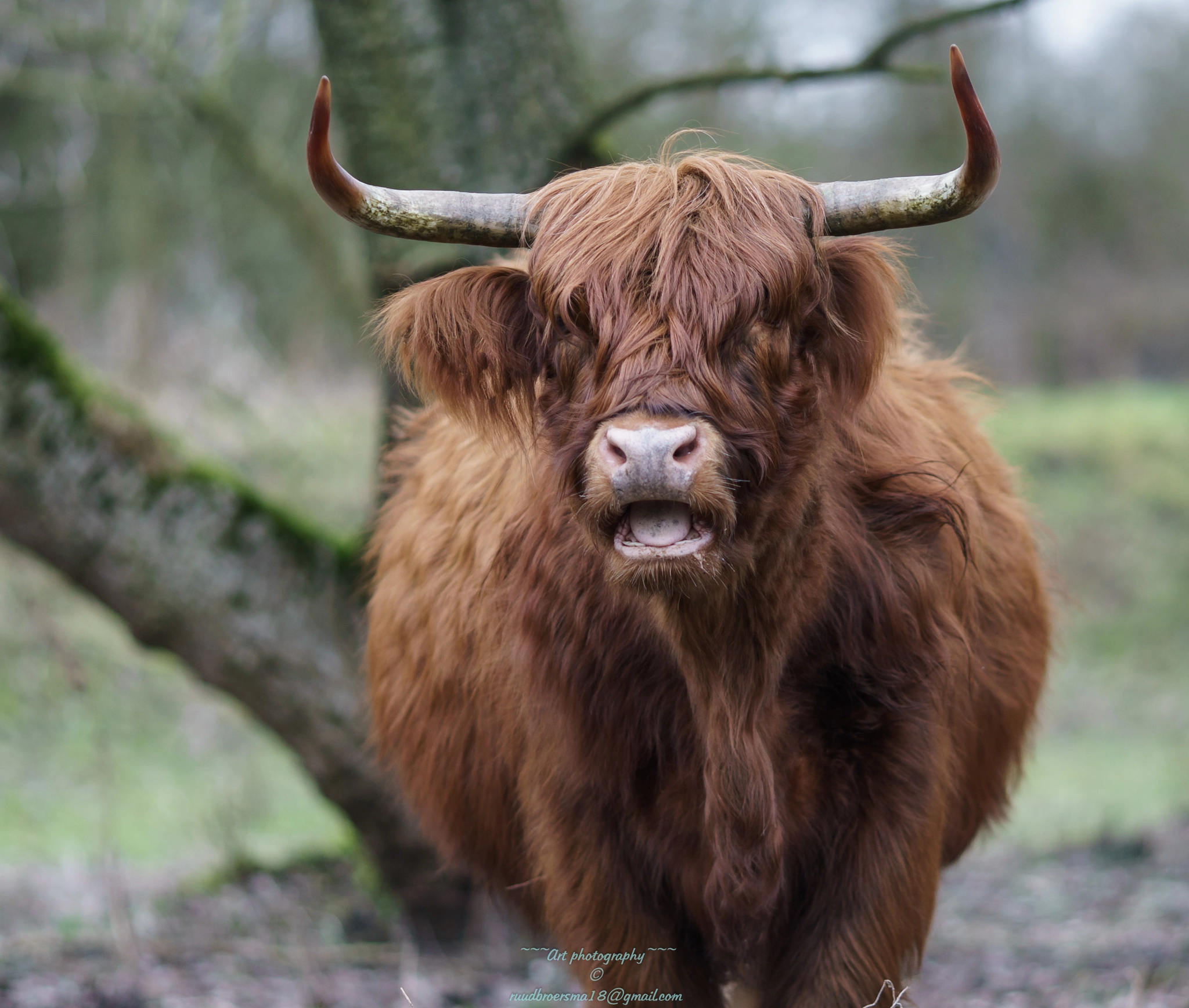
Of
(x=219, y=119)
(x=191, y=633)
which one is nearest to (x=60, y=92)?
(x=219, y=119)

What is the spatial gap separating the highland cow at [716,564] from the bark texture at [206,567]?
223cm

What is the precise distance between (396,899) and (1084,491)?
12132 millimetres

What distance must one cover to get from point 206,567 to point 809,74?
3.24 metres

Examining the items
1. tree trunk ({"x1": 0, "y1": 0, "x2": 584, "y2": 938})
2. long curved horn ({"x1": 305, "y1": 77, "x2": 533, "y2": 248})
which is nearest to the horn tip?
long curved horn ({"x1": 305, "y1": 77, "x2": 533, "y2": 248})

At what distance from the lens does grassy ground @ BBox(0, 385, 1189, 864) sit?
7969 mm

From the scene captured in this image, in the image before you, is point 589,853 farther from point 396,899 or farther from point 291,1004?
point 396,899

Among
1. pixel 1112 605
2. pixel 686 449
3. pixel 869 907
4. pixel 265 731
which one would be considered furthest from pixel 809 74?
pixel 1112 605

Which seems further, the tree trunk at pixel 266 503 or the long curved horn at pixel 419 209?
the tree trunk at pixel 266 503

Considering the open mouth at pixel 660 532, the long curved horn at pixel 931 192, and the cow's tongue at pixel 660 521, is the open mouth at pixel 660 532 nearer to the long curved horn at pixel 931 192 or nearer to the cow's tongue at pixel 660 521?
the cow's tongue at pixel 660 521

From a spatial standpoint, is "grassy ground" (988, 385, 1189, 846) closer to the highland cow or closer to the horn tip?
the highland cow

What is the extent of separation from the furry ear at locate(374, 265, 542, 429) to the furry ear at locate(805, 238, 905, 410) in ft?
2.33

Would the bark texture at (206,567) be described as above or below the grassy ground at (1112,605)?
above

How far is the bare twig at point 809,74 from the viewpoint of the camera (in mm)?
4004

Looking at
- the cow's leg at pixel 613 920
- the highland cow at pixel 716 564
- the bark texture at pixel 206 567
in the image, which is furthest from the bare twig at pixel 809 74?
the cow's leg at pixel 613 920
